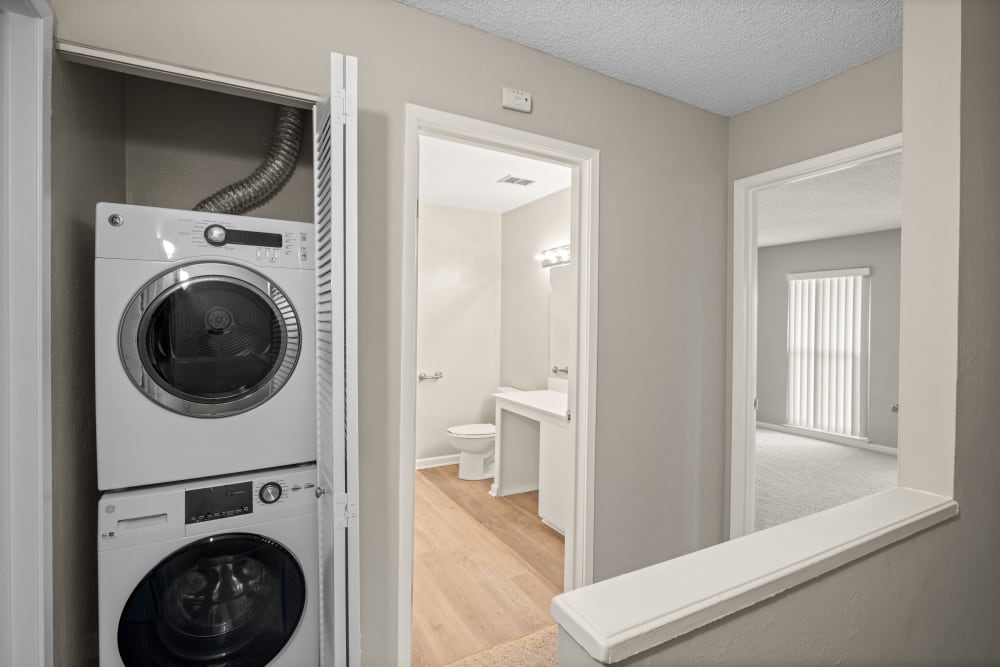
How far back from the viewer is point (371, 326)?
1.69 m

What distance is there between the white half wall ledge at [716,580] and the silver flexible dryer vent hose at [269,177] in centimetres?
170

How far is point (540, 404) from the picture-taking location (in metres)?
3.43

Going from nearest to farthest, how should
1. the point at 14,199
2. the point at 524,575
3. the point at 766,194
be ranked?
the point at 14,199, the point at 524,575, the point at 766,194

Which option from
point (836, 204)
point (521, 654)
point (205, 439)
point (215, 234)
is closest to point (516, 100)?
point (215, 234)

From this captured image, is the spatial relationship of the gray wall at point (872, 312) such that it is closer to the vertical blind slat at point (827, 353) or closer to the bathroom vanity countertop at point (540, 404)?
the vertical blind slat at point (827, 353)

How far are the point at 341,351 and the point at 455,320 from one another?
11.2 ft

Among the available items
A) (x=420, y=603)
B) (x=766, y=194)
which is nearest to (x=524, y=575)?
(x=420, y=603)

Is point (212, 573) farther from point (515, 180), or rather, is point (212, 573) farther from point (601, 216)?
point (515, 180)

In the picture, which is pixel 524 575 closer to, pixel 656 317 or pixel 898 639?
pixel 656 317

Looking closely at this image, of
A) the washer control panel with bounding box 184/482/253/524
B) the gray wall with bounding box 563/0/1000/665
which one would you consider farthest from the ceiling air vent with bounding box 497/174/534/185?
the washer control panel with bounding box 184/482/253/524

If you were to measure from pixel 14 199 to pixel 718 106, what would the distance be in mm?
2804

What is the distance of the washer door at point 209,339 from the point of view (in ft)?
4.53

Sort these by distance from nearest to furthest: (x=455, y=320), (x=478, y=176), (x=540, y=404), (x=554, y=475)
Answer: (x=554, y=475)
(x=540, y=404)
(x=478, y=176)
(x=455, y=320)

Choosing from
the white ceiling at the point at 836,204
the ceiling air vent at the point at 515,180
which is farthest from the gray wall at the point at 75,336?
the white ceiling at the point at 836,204
